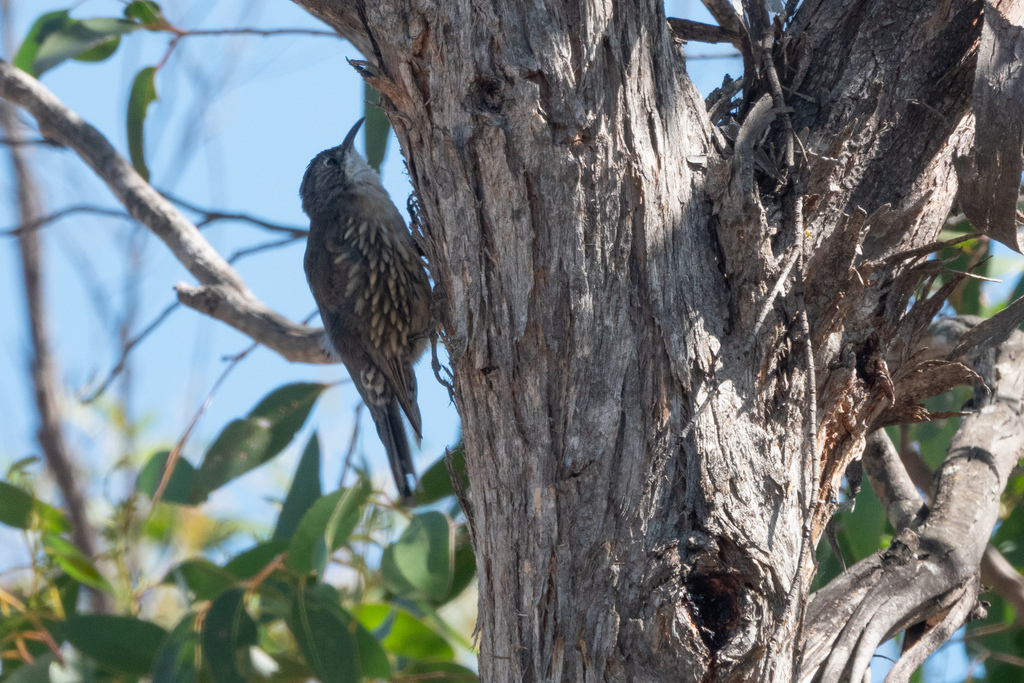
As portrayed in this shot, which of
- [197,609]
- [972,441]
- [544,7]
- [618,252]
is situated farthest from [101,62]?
[972,441]

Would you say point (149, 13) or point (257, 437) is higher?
point (149, 13)

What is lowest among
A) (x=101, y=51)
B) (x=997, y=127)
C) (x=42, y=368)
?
(x=42, y=368)

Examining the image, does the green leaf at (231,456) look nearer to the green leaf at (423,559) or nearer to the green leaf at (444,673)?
the green leaf at (423,559)

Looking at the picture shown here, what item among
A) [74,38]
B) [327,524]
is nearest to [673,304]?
[327,524]

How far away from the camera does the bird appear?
9.18 feet

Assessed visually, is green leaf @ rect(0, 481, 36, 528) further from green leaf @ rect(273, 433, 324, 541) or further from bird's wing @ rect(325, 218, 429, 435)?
bird's wing @ rect(325, 218, 429, 435)

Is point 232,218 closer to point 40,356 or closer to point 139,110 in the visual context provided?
point 139,110

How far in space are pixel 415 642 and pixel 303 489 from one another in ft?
1.89

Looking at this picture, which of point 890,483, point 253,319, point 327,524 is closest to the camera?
point 890,483

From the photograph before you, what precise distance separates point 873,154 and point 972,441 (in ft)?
2.05

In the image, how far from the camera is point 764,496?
1219 millimetres

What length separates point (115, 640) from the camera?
2.40 metres

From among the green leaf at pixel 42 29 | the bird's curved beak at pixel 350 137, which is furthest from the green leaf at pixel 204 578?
the green leaf at pixel 42 29

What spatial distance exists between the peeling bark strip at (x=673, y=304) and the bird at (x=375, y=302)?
1.34 m
